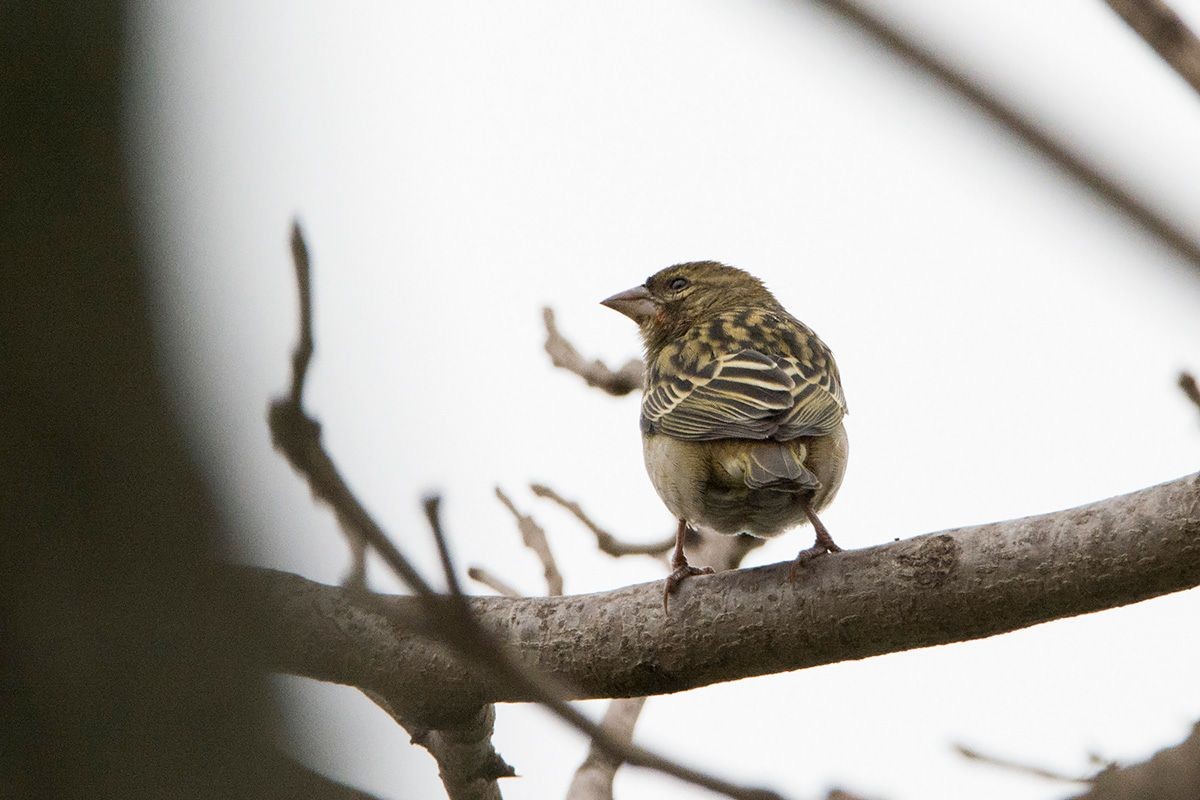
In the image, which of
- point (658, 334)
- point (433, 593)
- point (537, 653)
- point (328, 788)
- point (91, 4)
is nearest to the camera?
point (91, 4)

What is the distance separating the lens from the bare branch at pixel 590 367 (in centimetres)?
738

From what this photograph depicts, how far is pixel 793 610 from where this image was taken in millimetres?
4348

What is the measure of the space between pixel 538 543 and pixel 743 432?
1125mm

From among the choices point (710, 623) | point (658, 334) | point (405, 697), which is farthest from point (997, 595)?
point (658, 334)

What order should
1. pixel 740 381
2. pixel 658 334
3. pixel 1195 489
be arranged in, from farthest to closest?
1. pixel 658 334
2. pixel 740 381
3. pixel 1195 489

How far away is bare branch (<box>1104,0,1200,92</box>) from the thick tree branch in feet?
7.30

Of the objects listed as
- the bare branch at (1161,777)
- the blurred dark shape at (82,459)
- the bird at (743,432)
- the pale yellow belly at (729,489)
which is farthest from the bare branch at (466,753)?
the blurred dark shape at (82,459)

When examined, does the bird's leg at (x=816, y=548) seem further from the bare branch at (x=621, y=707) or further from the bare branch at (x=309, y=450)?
the bare branch at (x=309, y=450)

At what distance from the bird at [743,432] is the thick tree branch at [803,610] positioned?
0.45 metres

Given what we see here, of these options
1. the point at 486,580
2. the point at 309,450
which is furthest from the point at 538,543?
the point at 309,450

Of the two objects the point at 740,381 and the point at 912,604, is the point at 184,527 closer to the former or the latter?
the point at 912,604

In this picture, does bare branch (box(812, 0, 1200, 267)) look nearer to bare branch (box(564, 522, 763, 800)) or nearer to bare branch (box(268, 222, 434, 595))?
bare branch (box(268, 222, 434, 595))

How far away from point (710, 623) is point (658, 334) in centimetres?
400

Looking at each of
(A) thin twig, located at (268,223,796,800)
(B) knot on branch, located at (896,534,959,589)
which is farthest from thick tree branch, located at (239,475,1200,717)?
(A) thin twig, located at (268,223,796,800)
